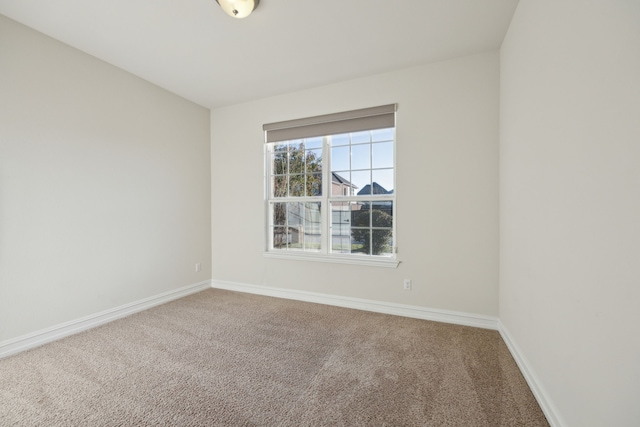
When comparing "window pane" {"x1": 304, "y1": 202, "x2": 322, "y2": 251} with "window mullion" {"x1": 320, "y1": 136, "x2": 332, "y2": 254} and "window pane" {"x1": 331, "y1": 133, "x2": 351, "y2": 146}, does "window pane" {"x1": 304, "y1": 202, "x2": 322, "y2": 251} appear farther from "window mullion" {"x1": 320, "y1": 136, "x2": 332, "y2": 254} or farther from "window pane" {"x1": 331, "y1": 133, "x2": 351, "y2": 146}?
"window pane" {"x1": 331, "y1": 133, "x2": 351, "y2": 146}

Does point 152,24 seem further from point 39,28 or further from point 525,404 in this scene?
point 525,404

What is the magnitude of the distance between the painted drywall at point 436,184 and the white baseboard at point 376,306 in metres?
0.06

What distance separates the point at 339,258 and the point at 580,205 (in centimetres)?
233

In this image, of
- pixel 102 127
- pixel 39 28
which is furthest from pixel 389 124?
pixel 39 28

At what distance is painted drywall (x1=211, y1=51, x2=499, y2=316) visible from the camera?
2.60 meters

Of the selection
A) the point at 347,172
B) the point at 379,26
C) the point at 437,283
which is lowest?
the point at 437,283

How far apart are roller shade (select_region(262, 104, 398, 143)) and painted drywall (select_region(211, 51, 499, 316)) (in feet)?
0.34

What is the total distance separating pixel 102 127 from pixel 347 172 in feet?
9.01

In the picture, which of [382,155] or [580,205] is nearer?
[580,205]

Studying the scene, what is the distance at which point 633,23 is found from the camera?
889mm

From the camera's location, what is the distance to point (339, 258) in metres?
3.23

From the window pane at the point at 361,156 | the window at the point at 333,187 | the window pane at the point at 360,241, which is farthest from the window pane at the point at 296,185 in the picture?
the window pane at the point at 360,241

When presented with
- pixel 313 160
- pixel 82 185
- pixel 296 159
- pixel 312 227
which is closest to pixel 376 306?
pixel 312 227

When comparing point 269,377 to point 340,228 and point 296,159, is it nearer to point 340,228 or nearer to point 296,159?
point 340,228
